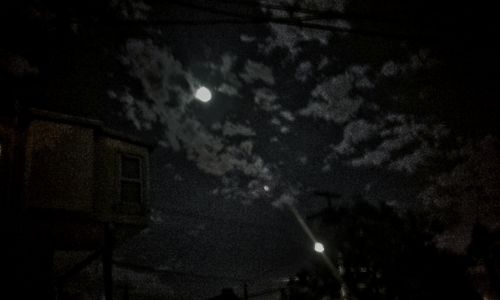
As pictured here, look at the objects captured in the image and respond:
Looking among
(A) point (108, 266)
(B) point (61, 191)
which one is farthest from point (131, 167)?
(A) point (108, 266)

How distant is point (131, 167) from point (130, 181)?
709mm

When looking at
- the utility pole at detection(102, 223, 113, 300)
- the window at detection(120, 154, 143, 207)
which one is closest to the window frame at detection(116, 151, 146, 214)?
the window at detection(120, 154, 143, 207)

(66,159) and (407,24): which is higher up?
(66,159)

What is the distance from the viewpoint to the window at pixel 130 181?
59.0 ft

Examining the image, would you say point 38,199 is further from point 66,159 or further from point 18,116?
point 18,116

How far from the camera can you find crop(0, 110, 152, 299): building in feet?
51.3

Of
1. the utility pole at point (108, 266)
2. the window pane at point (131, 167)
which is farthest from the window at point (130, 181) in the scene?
the utility pole at point (108, 266)

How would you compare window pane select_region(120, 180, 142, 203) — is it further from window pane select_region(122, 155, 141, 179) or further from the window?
window pane select_region(122, 155, 141, 179)

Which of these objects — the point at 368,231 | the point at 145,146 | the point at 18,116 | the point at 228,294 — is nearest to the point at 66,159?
A: the point at 18,116

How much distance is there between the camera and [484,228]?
3662cm

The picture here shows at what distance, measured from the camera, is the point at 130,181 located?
59.9 feet

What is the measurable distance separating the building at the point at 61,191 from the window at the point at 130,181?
0.04 metres

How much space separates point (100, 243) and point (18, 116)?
7170 mm

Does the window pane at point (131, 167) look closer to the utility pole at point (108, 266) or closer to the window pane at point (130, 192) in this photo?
the window pane at point (130, 192)
